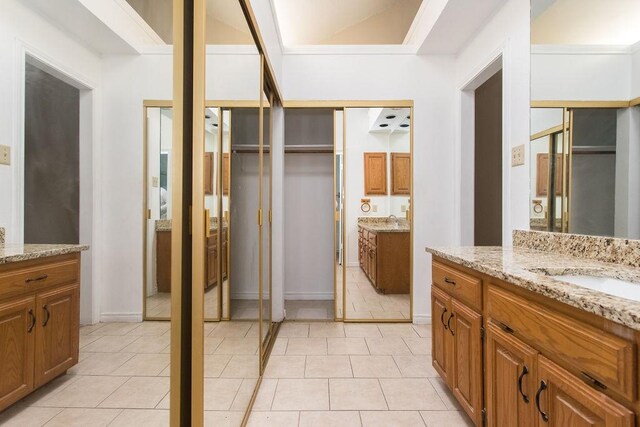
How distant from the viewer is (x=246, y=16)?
66.3 inches

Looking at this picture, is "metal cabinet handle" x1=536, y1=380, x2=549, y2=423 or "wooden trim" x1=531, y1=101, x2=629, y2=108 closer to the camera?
"metal cabinet handle" x1=536, y1=380, x2=549, y2=423

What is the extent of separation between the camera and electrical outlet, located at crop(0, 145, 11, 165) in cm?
40

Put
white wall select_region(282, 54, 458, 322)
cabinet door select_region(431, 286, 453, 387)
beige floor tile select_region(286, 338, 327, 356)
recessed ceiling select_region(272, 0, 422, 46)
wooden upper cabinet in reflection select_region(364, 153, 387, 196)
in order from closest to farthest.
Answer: cabinet door select_region(431, 286, 453, 387) < beige floor tile select_region(286, 338, 327, 356) < white wall select_region(282, 54, 458, 322) < wooden upper cabinet in reflection select_region(364, 153, 387, 196) < recessed ceiling select_region(272, 0, 422, 46)

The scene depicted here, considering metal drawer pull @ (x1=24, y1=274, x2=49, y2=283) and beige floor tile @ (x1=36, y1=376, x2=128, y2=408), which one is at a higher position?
metal drawer pull @ (x1=24, y1=274, x2=49, y2=283)

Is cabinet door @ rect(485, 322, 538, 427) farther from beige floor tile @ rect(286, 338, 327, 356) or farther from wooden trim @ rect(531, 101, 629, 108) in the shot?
beige floor tile @ rect(286, 338, 327, 356)

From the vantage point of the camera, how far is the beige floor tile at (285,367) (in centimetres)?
219

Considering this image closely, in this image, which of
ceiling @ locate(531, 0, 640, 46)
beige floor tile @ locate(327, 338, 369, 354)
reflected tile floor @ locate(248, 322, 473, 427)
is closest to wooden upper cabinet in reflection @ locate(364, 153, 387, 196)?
reflected tile floor @ locate(248, 322, 473, 427)

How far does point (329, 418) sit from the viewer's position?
5.73 ft

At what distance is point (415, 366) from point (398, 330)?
0.69 meters

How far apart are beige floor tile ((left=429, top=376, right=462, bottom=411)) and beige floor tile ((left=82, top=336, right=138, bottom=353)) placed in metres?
1.84

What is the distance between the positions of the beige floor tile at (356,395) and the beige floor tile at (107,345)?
1547 mm

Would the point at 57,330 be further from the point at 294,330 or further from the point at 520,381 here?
the point at 294,330

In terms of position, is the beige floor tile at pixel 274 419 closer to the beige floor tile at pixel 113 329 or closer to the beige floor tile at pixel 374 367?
the beige floor tile at pixel 374 367

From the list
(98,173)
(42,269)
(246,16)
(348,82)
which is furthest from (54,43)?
(348,82)
